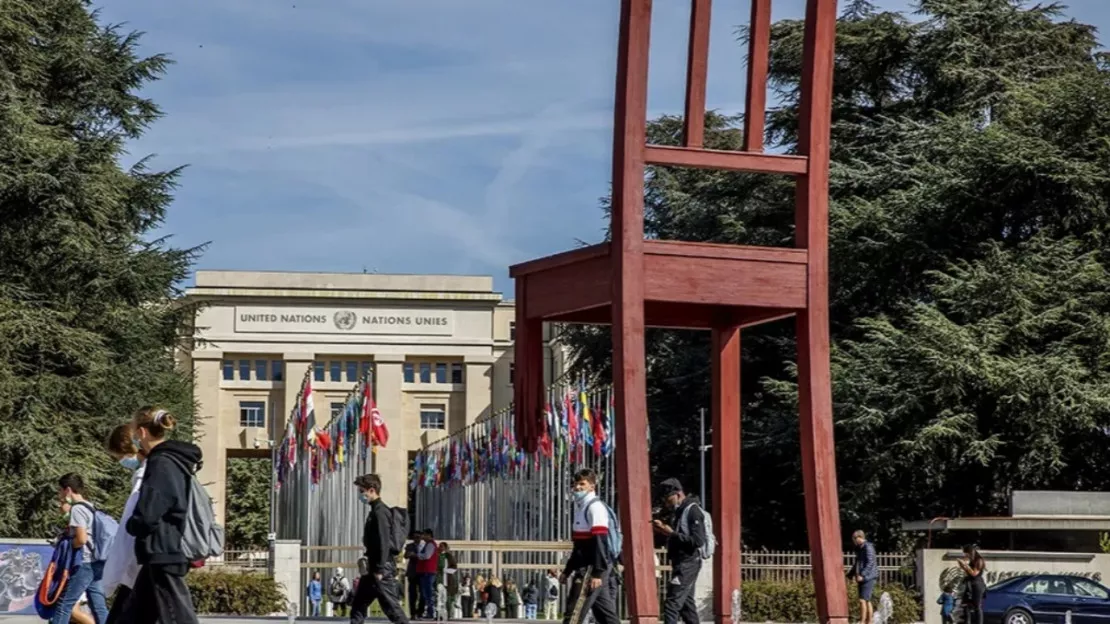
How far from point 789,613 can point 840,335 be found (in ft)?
49.1

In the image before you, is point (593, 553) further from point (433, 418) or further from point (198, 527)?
point (433, 418)

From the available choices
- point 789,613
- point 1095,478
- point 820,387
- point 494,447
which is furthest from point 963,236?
point 820,387

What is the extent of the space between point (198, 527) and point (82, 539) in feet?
14.0

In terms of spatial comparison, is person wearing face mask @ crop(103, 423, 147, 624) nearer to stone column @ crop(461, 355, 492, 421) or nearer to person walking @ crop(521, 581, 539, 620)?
person walking @ crop(521, 581, 539, 620)

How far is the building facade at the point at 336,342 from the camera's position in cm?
9244

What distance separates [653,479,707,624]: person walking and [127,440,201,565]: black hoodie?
650 cm

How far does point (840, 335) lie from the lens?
4328 cm

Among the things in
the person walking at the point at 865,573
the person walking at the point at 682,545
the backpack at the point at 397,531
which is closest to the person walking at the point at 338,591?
the person walking at the point at 865,573

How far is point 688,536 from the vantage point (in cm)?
1544

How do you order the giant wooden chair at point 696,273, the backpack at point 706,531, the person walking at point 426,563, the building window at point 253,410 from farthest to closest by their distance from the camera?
the building window at point 253,410, the person walking at point 426,563, the backpack at point 706,531, the giant wooden chair at point 696,273

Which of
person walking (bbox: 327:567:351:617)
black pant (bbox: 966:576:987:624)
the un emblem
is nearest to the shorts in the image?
black pant (bbox: 966:576:987:624)

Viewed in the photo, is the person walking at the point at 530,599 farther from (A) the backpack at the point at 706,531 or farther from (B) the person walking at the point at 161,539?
(B) the person walking at the point at 161,539

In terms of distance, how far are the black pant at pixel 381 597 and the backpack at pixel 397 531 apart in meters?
0.23

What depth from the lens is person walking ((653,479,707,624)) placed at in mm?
15438
